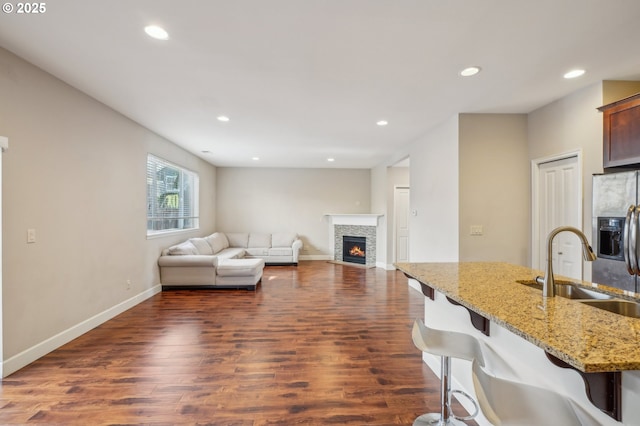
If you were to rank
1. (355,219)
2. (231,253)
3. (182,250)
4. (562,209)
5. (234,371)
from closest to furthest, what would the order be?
(234,371), (562,209), (182,250), (231,253), (355,219)

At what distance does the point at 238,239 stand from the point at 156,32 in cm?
622

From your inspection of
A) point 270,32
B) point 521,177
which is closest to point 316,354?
point 270,32

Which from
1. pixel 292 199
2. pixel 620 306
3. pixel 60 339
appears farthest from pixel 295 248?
pixel 620 306

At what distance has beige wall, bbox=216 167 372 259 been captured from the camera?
27.3ft

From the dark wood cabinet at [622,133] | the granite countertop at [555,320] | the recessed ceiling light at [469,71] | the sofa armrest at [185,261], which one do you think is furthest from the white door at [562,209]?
the sofa armrest at [185,261]

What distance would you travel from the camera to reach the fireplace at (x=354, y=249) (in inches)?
304

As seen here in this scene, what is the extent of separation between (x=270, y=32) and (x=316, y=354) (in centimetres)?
271

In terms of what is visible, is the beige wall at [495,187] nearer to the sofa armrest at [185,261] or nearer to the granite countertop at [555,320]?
the granite countertop at [555,320]

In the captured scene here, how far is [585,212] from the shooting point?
308cm

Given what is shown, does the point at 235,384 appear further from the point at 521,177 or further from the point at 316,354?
the point at 521,177

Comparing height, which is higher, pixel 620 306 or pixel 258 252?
pixel 620 306

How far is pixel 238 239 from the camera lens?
26.0 feet

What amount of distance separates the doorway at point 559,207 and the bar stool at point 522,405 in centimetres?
285

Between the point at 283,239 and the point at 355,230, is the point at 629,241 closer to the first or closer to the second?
the point at 355,230
